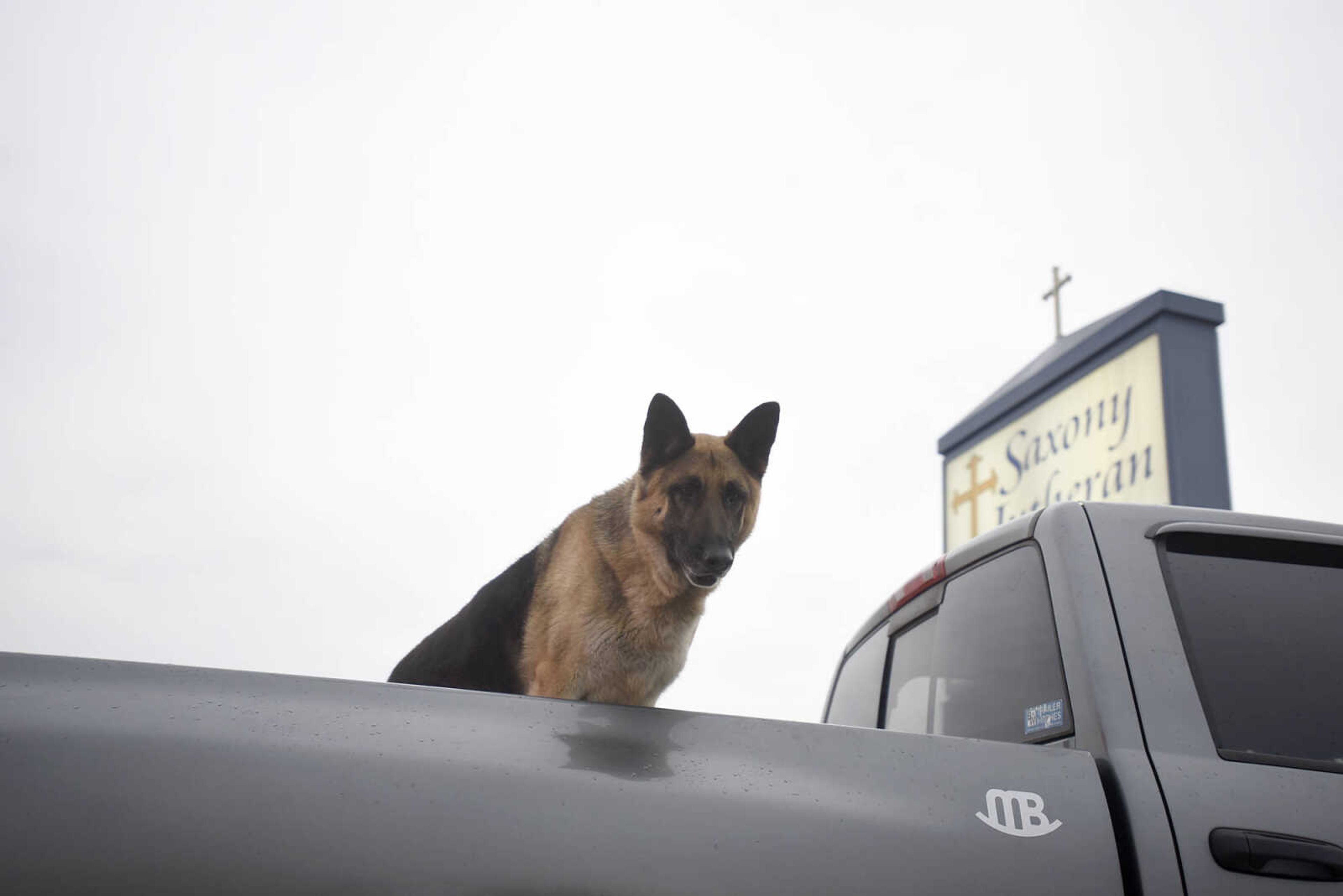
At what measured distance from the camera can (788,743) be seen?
188 cm

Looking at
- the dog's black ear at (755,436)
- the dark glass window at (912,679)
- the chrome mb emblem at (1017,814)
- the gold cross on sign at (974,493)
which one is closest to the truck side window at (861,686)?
the dark glass window at (912,679)

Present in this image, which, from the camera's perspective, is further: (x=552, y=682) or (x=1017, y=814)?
(x=552, y=682)

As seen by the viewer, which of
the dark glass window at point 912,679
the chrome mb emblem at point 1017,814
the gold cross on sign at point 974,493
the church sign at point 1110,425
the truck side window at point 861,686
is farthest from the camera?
the gold cross on sign at point 974,493

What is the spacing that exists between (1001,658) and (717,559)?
0.87 metres

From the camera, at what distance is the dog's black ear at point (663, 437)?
3295mm

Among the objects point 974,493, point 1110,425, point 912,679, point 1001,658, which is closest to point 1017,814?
point 1001,658

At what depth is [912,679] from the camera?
3.00 m

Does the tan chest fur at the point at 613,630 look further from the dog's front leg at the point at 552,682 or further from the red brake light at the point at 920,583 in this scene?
the red brake light at the point at 920,583

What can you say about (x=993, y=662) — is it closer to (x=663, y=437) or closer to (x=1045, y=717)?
(x=1045, y=717)

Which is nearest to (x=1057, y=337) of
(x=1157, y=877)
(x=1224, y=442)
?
(x=1224, y=442)

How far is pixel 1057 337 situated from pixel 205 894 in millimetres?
12301

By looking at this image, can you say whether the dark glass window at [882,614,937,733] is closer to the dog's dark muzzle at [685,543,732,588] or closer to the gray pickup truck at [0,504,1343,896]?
the gray pickup truck at [0,504,1343,896]

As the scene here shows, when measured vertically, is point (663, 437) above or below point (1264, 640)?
above

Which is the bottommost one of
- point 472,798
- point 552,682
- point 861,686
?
point 472,798
